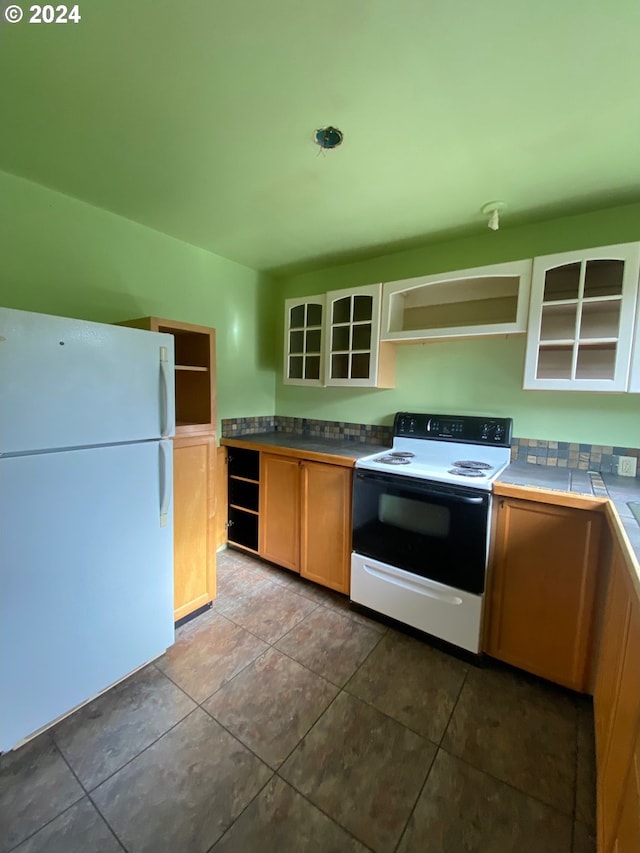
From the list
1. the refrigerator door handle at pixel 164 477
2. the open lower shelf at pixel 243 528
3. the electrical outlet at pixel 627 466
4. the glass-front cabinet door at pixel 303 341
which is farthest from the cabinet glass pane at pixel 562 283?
the open lower shelf at pixel 243 528

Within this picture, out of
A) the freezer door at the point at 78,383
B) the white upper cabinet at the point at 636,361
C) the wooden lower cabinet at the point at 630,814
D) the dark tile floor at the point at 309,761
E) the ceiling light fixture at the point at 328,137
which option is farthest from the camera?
the white upper cabinet at the point at 636,361

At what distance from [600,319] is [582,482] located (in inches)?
32.0

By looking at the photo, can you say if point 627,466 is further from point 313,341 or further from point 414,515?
point 313,341

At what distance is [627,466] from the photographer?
1814mm

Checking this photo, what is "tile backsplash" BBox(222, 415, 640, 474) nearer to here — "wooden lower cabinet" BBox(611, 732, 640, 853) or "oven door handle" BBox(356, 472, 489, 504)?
"oven door handle" BBox(356, 472, 489, 504)

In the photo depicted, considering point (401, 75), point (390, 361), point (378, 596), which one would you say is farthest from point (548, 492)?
point (401, 75)

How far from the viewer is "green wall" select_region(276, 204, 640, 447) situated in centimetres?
186

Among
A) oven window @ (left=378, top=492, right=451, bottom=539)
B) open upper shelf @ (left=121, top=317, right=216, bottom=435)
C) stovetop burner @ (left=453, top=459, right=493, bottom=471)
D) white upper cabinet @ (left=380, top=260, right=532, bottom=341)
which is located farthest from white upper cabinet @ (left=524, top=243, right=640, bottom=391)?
open upper shelf @ (left=121, top=317, right=216, bottom=435)

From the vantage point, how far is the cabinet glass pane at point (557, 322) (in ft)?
5.83

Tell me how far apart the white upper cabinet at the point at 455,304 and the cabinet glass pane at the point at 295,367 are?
735 millimetres

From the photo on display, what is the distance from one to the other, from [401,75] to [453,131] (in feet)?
1.12

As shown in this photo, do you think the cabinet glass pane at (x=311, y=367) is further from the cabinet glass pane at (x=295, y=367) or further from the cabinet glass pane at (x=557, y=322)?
the cabinet glass pane at (x=557, y=322)

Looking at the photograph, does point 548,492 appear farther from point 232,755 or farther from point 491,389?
point 232,755

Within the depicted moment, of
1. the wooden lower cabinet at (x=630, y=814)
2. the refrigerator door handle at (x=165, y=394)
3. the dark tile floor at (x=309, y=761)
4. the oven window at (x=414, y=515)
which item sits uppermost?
the refrigerator door handle at (x=165, y=394)
